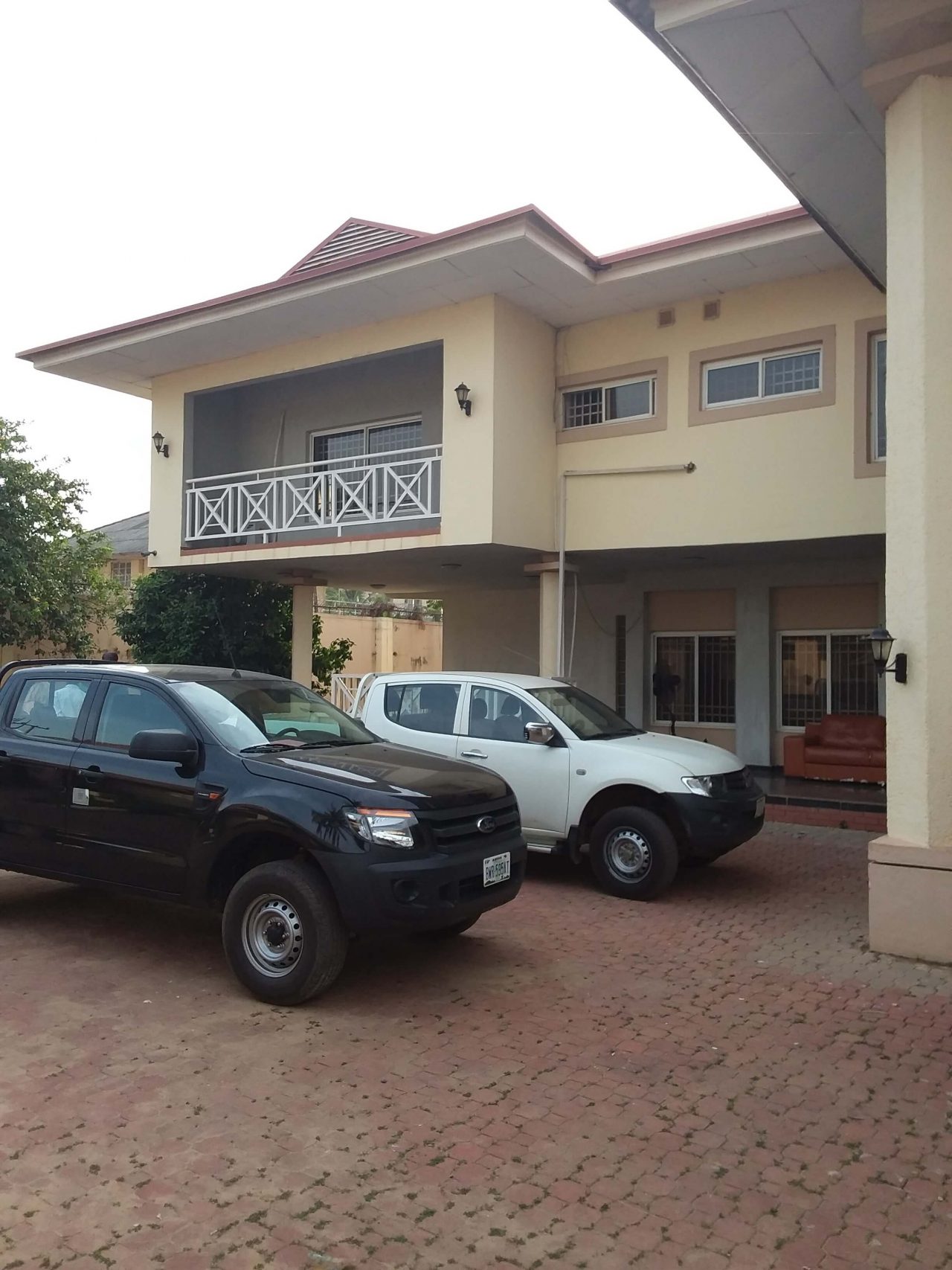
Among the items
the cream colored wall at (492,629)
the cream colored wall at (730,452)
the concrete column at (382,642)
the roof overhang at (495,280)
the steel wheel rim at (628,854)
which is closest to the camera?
the steel wheel rim at (628,854)

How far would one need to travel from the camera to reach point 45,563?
19969mm

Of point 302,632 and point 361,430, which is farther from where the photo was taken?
point 302,632

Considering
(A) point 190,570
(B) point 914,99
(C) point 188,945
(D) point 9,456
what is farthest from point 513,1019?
(D) point 9,456

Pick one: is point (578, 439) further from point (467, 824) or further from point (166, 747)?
point (166, 747)

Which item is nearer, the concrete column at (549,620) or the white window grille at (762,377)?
the white window grille at (762,377)

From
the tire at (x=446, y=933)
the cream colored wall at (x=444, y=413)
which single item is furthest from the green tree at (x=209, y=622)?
the tire at (x=446, y=933)

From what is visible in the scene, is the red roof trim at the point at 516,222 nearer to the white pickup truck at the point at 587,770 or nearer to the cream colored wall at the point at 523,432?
the cream colored wall at the point at 523,432

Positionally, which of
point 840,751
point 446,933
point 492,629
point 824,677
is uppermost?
point 492,629

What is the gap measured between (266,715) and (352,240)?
1132cm

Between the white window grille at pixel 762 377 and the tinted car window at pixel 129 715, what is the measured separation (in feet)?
27.0

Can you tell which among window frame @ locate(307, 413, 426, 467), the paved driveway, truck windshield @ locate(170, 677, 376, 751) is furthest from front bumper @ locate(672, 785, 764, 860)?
window frame @ locate(307, 413, 426, 467)

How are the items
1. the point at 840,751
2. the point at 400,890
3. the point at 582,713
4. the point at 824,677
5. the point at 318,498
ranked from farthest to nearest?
1. the point at 318,498
2. the point at 824,677
3. the point at 840,751
4. the point at 582,713
5. the point at 400,890

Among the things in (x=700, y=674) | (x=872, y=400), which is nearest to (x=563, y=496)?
(x=872, y=400)

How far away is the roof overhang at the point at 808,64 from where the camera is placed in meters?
6.28
